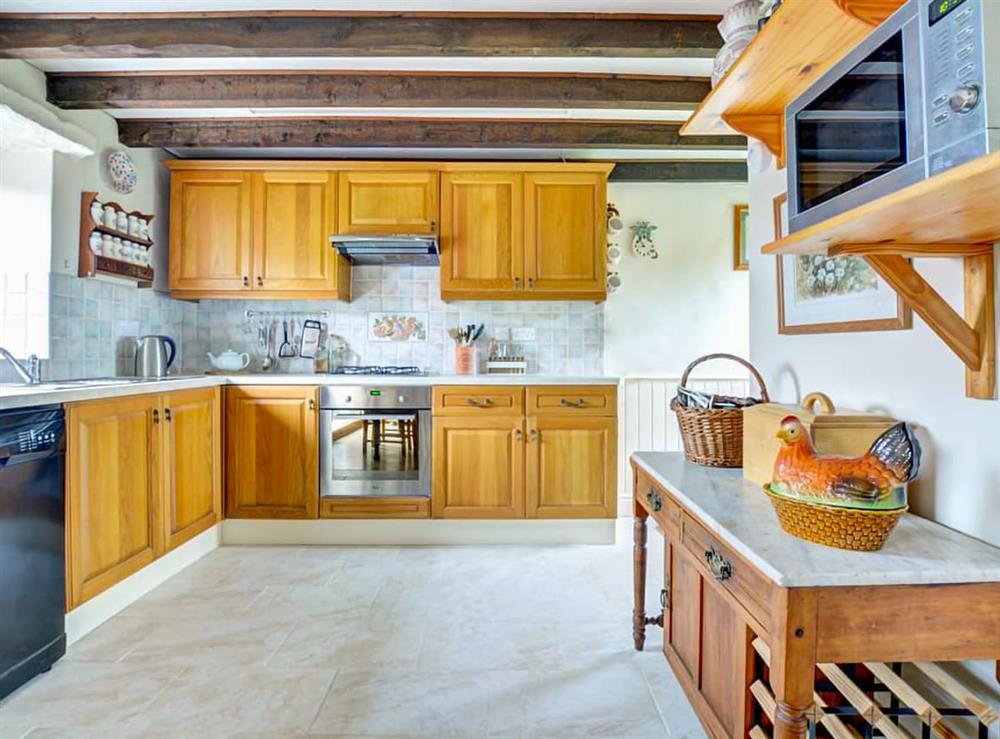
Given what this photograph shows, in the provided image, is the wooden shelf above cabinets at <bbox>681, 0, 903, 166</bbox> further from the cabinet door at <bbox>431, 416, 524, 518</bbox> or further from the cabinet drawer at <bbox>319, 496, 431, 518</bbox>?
the cabinet drawer at <bbox>319, 496, 431, 518</bbox>

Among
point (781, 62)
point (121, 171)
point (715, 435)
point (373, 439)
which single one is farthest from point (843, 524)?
point (121, 171)

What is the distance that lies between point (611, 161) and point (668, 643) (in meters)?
2.85

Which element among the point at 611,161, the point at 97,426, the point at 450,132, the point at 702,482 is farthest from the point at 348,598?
the point at 611,161

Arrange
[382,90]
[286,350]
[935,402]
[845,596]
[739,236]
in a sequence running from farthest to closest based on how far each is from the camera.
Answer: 1. [739,236]
2. [286,350]
3. [382,90]
4. [935,402]
5. [845,596]

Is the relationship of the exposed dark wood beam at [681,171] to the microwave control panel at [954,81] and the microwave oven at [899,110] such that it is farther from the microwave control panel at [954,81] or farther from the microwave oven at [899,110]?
the microwave control panel at [954,81]

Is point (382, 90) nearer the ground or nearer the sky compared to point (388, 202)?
nearer the sky

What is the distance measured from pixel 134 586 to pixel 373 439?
123 cm

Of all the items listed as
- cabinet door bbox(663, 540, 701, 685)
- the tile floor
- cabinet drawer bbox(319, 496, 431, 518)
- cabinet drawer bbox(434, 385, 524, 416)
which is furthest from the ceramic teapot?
cabinet door bbox(663, 540, 701, 685)

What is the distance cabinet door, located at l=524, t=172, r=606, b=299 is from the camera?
315 cm

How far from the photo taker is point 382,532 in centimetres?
295

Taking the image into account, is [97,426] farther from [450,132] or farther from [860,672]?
[860,672]

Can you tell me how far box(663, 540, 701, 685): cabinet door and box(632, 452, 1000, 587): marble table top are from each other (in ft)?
1.21

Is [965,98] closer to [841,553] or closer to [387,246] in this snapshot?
[841,553]

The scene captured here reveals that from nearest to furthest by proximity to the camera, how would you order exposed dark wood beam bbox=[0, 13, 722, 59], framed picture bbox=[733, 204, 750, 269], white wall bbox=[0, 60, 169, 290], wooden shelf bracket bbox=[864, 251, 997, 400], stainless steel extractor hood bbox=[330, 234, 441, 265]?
wooden shelf bracket bbox=[864, 251, 997, 400]
exposed dark wood beam bbox=[0, 13, 722, 59]
white wall bbox=[0, 60, 169, 290]
stainless steel extractor hood bbox=[330, 234, 441, 265]
framed picture bbox=[733, 204, 750, 269]
